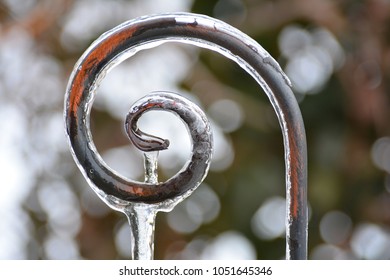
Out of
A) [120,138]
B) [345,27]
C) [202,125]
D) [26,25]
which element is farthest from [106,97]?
[202,125]

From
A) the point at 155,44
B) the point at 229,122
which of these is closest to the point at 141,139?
the point at 155,44

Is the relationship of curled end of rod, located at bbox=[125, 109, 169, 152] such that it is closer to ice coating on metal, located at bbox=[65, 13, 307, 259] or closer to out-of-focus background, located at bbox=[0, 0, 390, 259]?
ice coating on metal, located at bbox=[65, 13, 307, 259]

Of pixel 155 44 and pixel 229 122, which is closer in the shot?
pixel 155 44

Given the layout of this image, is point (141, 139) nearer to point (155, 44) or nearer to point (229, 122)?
point (155, 44)

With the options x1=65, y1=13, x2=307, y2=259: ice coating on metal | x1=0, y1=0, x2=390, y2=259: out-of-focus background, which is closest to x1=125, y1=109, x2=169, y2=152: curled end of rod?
x1=65, y1=13, x2=307, y2=259: ice coating on metal

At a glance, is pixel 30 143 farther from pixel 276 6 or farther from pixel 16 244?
pixel 276 6

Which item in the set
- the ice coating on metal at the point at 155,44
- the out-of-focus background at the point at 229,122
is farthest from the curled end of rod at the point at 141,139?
the out-of-focus background at the point at 229,122
